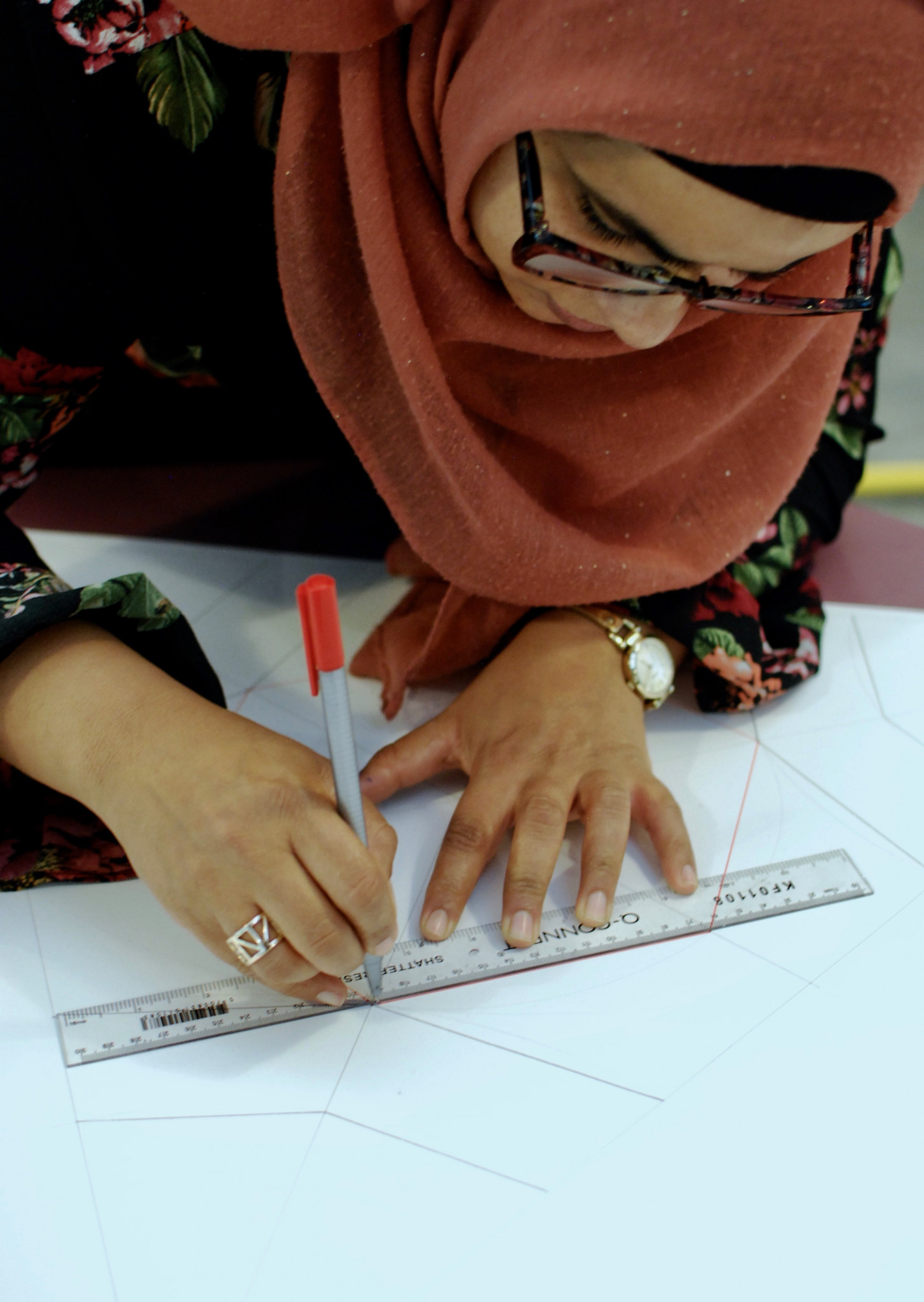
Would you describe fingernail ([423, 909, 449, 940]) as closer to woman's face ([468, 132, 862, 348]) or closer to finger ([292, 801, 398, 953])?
finger ([292, 801, 398, 953])

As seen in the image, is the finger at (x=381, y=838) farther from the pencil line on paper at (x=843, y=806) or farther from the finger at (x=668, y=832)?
the pencil line on paper at (x=843, y=806)

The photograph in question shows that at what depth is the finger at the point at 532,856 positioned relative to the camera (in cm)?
61

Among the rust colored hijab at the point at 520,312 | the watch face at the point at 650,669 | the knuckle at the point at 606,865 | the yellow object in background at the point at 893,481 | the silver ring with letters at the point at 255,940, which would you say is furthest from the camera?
the yellow object in background at the point at 893,481

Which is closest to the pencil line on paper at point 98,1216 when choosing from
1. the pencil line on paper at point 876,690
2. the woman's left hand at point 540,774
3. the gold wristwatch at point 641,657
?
the woman's left hand at point 540,774

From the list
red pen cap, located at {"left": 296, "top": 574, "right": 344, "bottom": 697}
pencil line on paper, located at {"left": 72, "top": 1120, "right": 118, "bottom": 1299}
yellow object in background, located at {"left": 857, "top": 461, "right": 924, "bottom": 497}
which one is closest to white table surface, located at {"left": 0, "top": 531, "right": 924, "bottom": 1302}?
pencil line on paper, located at {"left": 72, "top": 1120, "right": 118, "bottom": 1299}

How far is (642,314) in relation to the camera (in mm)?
573

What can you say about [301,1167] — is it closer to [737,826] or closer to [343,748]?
[343,748]

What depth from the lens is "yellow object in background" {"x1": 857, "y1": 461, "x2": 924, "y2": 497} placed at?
1847mm

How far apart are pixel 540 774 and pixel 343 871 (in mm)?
203

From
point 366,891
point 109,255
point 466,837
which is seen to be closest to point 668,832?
point 466,837

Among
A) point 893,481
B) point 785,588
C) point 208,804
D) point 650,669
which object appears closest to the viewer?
point 208,804

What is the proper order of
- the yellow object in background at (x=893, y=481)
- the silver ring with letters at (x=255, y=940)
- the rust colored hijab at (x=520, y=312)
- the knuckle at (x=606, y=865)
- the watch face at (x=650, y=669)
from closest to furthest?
the rust colored hijab at (x=520, y=312), the silver ring with letters at (x=255, y=940), the knuckle at (x=606, y=865), the watch face at (x=650, y=669), the yellow object in background at (x=893, y=481)

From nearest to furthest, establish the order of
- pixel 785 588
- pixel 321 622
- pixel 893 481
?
pixel 321 622, pixel 785 588, pixel 893 481

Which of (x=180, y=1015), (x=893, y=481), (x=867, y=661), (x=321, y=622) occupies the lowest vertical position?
(x=893, y=481)
